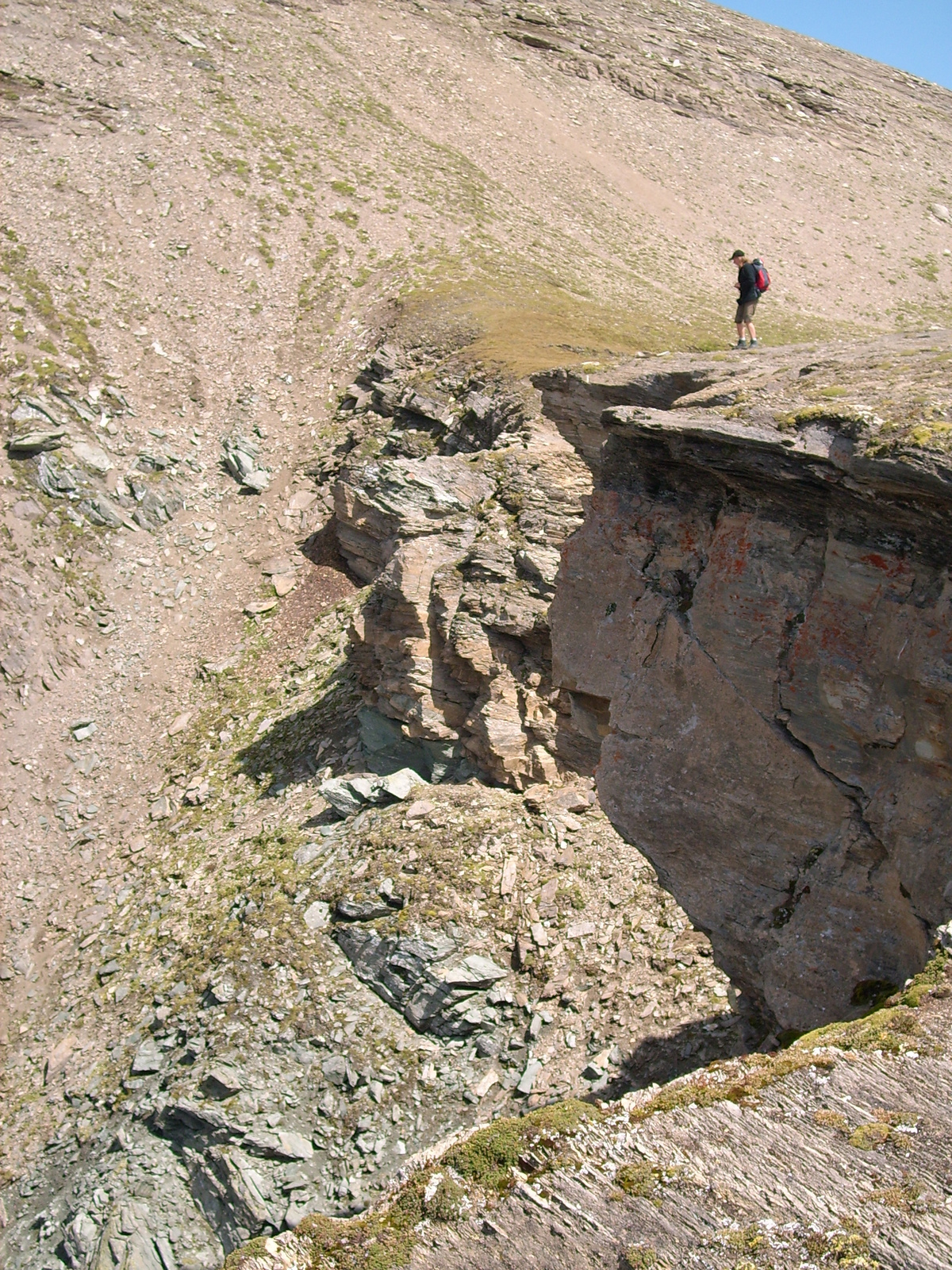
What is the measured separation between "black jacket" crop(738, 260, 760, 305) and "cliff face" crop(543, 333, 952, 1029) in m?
10.2

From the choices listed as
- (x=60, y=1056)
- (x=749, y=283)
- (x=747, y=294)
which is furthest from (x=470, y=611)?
(x=60, y=1056)

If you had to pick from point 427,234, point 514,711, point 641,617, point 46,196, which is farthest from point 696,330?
point 641,617

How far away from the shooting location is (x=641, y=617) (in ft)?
44.5

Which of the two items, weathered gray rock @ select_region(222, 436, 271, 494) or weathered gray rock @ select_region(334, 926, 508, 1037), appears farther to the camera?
weathered gray rock @ select_region(222, 436, 271, 494)

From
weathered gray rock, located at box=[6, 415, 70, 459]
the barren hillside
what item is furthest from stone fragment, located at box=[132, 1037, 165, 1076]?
weathered gray rock, located at box=[6, 415, 70, 459]

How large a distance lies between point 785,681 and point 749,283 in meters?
13.7

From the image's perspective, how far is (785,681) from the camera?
11695 mm

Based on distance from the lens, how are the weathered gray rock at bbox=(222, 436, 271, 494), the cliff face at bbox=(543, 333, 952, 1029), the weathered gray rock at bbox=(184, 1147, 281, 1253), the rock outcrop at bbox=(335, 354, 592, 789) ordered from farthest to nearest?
the weathered gray rock at bbox=(222, 436, 271, 494), the rock outcrop at bbox=(335, 354, 592, 789), the weathered gray rock at bbox=(184, 1147, 281, 1253), the cliff face at bbox=(543, 333, 952, 1029)

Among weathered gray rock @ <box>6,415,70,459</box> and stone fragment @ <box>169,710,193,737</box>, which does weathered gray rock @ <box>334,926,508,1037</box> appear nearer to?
stone fragment @ <box>169,710,193,737</box>

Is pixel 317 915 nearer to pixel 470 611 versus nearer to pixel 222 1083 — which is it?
pixel 222 1083

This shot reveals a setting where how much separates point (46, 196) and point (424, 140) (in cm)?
2071

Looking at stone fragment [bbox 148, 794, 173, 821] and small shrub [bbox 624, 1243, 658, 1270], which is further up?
small shrub [bbox 624, 1243, 658, 1270]

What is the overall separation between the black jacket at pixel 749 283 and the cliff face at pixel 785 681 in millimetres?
10195

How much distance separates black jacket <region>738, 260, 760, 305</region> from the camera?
72.7 feet
